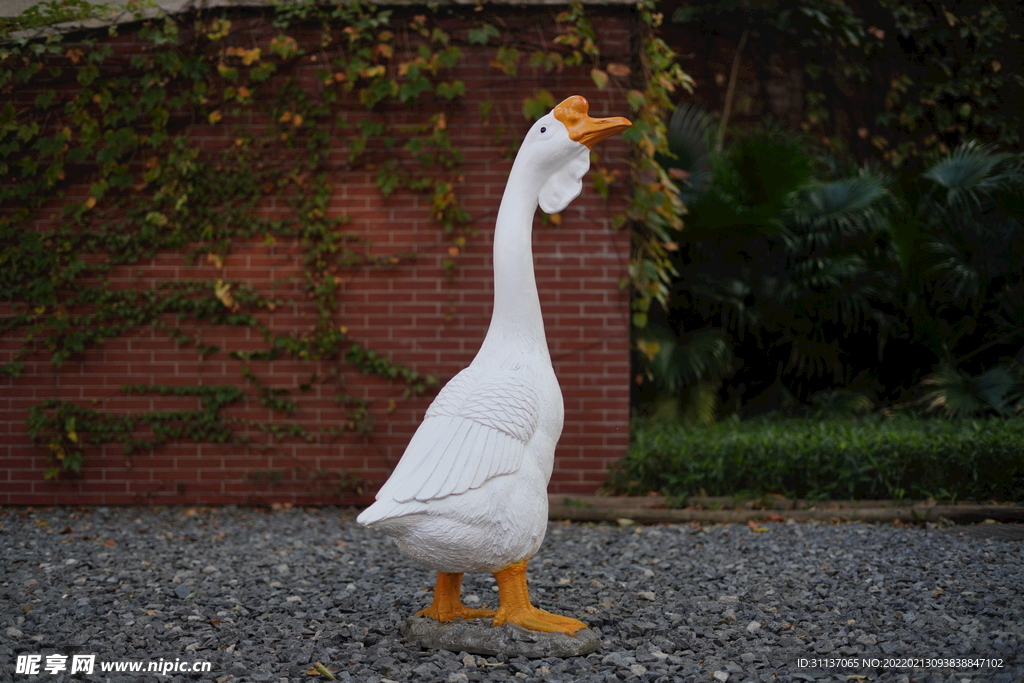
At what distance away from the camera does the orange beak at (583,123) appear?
2811 mm

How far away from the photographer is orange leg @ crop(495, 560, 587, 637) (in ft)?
8.95

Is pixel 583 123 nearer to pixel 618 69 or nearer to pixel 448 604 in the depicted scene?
pixel 448 604

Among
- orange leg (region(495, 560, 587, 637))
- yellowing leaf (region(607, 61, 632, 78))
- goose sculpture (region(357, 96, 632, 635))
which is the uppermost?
yellowing leaf (region(607, 61, 632, 78))

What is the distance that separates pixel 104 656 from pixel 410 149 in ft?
11.4

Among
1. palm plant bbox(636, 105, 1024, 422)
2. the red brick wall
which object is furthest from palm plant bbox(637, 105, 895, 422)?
the red brick wall

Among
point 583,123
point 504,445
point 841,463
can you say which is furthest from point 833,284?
point 504,445

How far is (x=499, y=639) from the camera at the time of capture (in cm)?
271

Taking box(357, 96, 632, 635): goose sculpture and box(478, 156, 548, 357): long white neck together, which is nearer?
box(357, 96, 632, 635): goose sculpture

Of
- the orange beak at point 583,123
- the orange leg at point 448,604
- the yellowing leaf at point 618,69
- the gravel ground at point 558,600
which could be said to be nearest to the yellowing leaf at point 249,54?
the yellowing leaf at point 618,69

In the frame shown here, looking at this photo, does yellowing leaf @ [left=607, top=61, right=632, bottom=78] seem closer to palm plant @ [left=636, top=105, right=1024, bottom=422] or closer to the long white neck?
palm plant @ [left=636, top=105, right=1024, bottom=422]

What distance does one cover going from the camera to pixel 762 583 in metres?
3.63

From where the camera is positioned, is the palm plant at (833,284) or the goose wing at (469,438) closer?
the goose wing at (469,438)

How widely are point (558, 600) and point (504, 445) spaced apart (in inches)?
43.7

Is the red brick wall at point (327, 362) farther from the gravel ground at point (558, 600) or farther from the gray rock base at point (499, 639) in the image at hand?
the gray rock base at point (499, 639)
